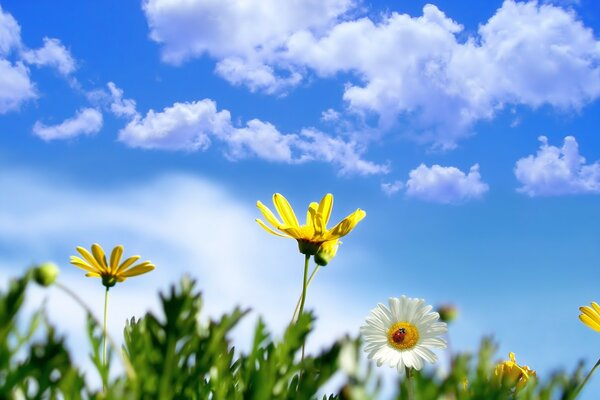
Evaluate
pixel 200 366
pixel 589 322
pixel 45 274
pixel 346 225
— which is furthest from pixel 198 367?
pixel 589 322

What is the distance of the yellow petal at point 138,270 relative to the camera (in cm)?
256

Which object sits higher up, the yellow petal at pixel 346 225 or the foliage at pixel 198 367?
the yellow petal at pixel 346 225

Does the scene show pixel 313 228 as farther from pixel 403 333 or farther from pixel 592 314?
pixel 592 314

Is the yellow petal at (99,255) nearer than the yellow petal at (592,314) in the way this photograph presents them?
Yes

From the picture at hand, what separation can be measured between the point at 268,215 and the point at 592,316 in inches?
53.4

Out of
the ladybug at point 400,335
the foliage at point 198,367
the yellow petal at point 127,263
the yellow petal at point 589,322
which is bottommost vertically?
the foliage at point 198,367

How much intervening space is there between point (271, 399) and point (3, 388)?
1.87 feet

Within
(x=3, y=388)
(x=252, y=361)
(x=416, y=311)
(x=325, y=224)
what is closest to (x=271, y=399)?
(x=252, y=361)

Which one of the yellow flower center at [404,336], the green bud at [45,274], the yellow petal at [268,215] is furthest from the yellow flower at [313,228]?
the green bud at [45,274]

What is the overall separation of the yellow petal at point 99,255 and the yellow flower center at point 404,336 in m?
1.22

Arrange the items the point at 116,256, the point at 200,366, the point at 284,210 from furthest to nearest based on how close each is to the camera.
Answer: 1. the point at 284,210
2. the point at 116,256
3. the point at 200,366

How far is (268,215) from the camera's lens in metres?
2.81

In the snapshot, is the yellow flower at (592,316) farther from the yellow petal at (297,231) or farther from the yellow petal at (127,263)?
the yellow petal at (127,263)

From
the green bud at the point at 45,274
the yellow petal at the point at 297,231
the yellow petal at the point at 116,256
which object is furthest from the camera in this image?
the yellow petal at the point at 297,231
